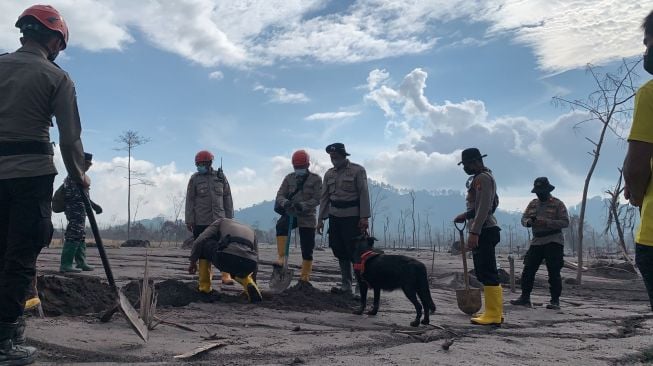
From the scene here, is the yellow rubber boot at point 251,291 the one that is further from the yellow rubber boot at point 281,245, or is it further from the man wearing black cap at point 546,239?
the man wearing black cap at point 546,239

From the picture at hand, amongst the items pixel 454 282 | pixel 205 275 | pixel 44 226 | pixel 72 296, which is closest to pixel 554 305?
pixel 454 282

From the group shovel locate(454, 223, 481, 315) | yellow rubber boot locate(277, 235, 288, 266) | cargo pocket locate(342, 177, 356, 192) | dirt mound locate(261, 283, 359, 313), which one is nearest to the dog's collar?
dirt mound locate(261, 283, 359, 313)

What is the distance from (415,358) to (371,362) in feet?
1.20

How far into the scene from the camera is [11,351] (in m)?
3.16

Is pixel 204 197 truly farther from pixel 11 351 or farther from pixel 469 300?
pixel 11 351

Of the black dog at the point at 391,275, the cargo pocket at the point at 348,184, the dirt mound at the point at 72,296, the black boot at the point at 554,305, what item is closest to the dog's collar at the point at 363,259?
the black dog at the point at 391,275

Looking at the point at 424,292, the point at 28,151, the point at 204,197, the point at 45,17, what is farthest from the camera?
the point at 204,197

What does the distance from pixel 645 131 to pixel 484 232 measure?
378cm

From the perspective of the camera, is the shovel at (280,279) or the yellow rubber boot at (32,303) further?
the shovel at (280,279)

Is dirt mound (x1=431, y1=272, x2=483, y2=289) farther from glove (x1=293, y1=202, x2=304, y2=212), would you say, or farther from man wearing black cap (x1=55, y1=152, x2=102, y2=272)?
man wearing black cap (x1=55, y1=152, x2=102, y2=272)

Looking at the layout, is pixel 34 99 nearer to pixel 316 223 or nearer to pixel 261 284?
pixel 316 223

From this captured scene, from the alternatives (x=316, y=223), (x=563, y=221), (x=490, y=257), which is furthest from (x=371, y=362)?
(x=563, y=221)

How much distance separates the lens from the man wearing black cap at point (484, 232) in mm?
5789

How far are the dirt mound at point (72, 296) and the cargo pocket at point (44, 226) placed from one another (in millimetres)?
1593
